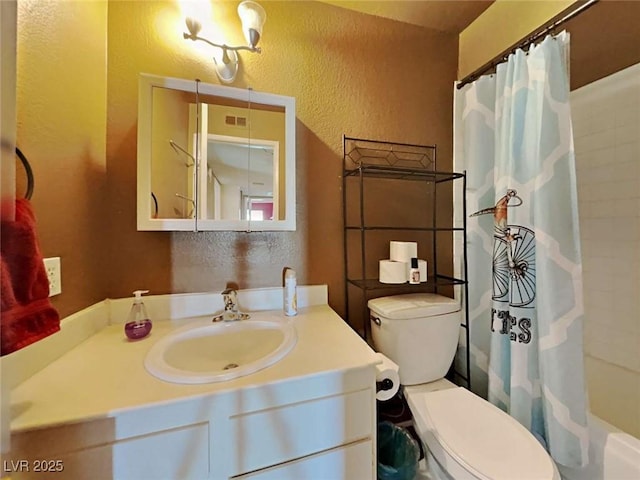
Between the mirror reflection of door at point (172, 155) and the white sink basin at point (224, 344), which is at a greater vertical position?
the mirror reflection of door at point (172, 155)

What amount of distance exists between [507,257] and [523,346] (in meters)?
0.36

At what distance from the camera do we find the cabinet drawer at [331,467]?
0.68 m

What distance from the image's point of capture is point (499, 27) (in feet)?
4.59

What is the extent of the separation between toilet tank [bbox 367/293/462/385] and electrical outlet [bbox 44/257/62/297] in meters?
1.18

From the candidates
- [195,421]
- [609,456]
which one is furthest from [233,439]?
[609,456]

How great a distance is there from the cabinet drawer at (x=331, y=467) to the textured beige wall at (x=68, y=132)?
2.68ft

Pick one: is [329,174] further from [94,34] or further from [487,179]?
[94,34]

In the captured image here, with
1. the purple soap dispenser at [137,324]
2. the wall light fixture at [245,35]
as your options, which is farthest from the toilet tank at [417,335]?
the wall light fixture at [245,35]

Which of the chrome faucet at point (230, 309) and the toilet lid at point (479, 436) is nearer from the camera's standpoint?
the toilet lid at point (479, 436)

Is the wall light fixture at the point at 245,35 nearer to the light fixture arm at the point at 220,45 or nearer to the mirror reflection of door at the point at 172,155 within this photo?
the light fixture arm at the point at 220,45

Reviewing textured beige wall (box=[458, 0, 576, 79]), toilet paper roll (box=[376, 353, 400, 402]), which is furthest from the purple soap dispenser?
textured beige wall (box=[458, 0, 576, 79])

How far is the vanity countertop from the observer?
561 millimetres

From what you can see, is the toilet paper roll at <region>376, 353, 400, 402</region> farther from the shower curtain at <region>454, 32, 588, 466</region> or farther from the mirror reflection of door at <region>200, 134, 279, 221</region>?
the mirror reflection of door at <region>200, 134, 279, 221</region>

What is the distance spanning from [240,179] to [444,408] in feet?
4.13
